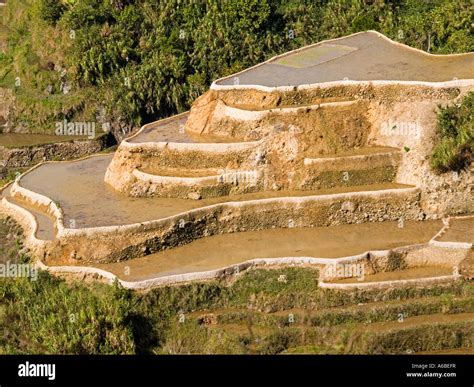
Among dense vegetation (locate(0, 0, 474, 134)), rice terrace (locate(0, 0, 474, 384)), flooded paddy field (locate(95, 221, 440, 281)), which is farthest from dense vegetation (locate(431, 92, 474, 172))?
dense vegetation (locate(0, 0, 474, 134))

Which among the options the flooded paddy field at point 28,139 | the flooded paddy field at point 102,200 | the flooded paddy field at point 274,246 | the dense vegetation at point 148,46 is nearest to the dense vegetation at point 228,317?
the flooded paddy field at point 274,246

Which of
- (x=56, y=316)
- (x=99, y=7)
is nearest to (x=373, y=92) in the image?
(x=56, y=316)

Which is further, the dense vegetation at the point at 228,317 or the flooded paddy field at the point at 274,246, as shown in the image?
the flooded paddy field at the point at 274,246

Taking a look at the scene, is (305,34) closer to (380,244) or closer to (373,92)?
(373,92)

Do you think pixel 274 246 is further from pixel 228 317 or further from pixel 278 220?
pixel 228 317

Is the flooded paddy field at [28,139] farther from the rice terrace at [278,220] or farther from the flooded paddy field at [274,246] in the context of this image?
the flooded paddy field at [274,246]
